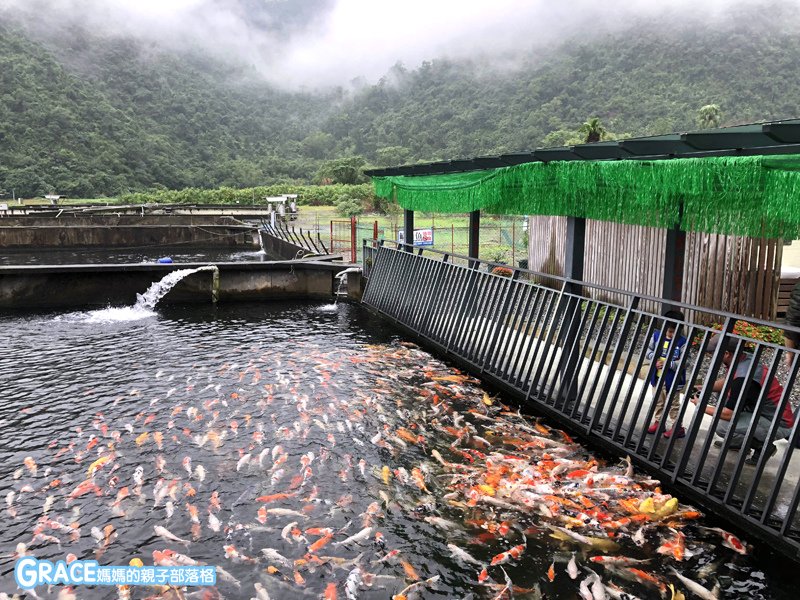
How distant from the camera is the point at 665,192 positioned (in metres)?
6.23

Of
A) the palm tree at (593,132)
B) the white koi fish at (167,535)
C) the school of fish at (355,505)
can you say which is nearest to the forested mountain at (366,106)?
the palm tree at (593,132)

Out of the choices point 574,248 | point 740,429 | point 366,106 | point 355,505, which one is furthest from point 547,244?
point 366,106

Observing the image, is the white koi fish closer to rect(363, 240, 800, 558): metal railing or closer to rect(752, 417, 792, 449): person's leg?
rect(363, 240, 800, 558): metal railing

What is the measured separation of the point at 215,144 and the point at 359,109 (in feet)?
127

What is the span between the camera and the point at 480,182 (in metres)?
10.1

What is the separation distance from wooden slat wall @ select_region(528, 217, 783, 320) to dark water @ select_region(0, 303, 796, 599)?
6.10 metres

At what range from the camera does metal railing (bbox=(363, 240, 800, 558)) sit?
523cm

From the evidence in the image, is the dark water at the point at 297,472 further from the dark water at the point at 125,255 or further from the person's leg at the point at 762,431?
the dark water at the point at 125,255

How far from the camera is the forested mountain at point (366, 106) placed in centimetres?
8100

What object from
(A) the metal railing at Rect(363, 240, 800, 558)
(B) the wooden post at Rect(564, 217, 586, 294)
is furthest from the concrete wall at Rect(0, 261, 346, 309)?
(B) the wooden post at Rect(564, 217, 586, 294)

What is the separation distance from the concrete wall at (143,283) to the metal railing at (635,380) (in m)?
4.63

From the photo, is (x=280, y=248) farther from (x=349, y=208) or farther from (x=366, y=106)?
(x=366, y=106)

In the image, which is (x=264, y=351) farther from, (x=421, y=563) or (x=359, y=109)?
(x=359, y=109)

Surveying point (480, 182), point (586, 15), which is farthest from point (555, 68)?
point (480, 182)
